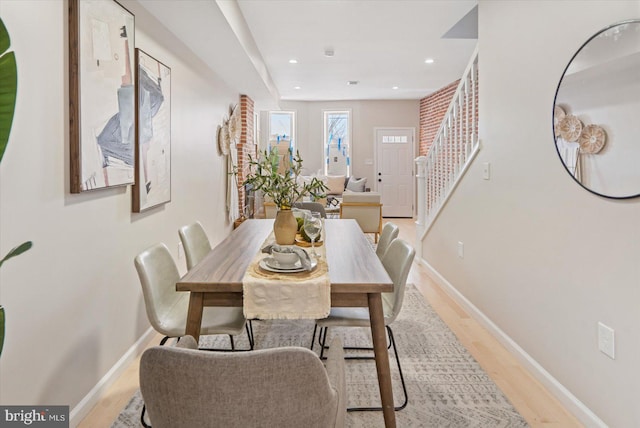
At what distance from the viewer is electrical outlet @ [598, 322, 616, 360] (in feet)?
5.47

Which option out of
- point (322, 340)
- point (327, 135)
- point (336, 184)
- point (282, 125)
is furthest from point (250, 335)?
point (282, 125)

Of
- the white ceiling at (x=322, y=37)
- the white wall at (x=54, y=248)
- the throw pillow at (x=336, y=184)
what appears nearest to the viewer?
the white wall at (x=54, y=248)

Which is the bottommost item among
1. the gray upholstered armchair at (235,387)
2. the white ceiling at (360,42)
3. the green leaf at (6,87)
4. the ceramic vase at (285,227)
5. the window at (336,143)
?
the gray upholstered armchair at (235,387)

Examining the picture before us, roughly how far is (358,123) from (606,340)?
8051 millimetres

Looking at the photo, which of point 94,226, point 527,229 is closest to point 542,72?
point 527,229

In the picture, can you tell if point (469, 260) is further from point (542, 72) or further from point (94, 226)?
point (94, 226)

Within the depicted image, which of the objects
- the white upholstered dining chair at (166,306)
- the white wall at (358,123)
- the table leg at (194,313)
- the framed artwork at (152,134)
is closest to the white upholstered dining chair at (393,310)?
the white upholstered dining chair at (166,306)

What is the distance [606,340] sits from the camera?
171 centimetres

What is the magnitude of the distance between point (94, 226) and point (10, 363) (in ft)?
2.49

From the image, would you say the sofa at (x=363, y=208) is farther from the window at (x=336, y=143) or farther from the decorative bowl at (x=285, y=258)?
the decorative bowl at (x=285, y=258)

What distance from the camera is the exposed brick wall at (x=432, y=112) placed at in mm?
7695

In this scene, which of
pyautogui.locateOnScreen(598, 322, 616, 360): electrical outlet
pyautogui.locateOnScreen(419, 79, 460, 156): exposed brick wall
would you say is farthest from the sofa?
pyautogui.locateOnScreen(598, 322, 616, 360): electrical outlet

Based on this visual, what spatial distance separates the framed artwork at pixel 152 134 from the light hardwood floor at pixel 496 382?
1010 millimetres

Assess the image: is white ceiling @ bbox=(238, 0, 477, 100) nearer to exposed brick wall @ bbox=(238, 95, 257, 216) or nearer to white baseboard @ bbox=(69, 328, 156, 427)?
exposed brick wall @ bbox=(238, 95, 257, 216)
